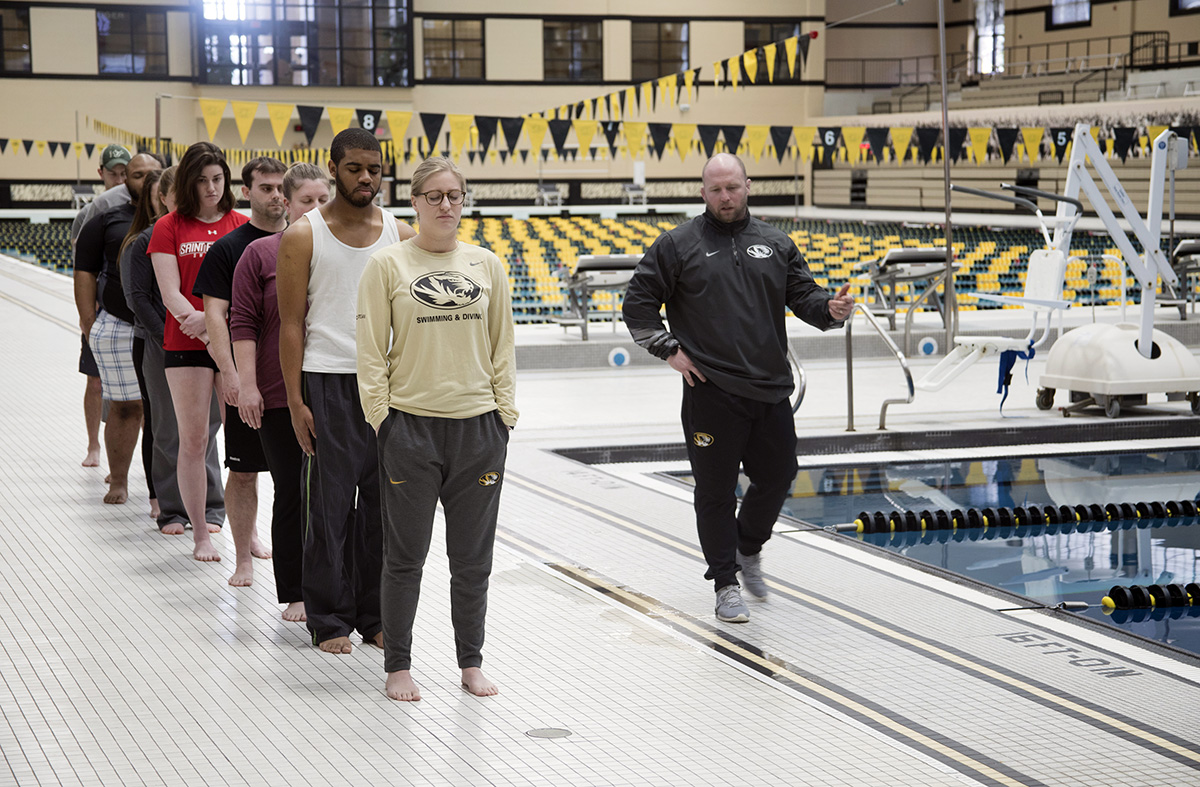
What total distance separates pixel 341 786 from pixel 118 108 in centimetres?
4018

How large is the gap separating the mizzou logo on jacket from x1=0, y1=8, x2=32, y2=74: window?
40.0 metres

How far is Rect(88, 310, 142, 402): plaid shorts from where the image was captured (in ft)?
19.0

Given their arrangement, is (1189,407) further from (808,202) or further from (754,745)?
(808,202)

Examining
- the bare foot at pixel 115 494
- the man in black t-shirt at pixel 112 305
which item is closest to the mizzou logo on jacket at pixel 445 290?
the man in black t-shirt at pixel 112 305

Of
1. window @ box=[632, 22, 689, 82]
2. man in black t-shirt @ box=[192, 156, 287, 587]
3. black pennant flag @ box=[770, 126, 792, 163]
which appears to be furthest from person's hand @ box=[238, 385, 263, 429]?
window @ box=[632, 22, 689, 82]

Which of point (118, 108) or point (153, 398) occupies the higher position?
point (118, 108)

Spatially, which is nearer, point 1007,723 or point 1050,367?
point 1007,723

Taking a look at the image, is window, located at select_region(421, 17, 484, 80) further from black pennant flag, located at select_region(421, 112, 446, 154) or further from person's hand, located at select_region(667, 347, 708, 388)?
person's hand, located at select_region(667, 347, 708, 388)

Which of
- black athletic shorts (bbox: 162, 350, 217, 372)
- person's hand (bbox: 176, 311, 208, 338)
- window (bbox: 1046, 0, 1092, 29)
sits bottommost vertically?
black athletic shorts (bbox: 162, 350, 217, 372)

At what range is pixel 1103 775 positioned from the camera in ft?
9.77

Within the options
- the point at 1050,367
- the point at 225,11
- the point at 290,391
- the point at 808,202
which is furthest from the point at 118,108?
the point at 290,391

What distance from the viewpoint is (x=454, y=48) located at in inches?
1645

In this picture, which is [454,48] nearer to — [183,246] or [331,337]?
[183,246]

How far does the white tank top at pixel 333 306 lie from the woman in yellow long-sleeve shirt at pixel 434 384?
381 mm
